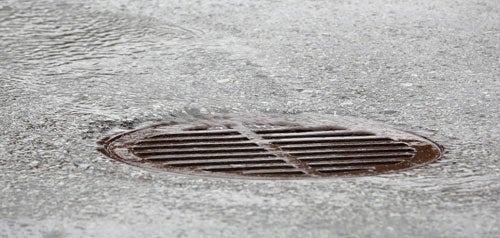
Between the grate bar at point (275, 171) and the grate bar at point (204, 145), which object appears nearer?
the grate bar at point (275, 171)

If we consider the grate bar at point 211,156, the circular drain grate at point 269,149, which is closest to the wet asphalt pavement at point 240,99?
the circular drain grate at point 269,149

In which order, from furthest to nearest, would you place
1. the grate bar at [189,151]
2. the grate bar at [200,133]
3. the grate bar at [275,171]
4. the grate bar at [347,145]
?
the grate bar at [200,133] → the grate bar at [347,145] → the grate bar at [189,151] → the grate bar at [275,171]

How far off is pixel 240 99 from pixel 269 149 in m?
0.82

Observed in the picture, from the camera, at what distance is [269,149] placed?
4.73m

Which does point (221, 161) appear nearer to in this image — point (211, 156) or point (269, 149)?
point (211, 156)

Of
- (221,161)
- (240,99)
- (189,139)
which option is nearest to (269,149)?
(221,161)

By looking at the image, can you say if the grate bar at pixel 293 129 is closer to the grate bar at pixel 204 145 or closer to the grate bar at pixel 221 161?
the grate bar at pixel 204 145

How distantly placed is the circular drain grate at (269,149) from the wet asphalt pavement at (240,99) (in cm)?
12

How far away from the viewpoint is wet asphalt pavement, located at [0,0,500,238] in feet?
12.5

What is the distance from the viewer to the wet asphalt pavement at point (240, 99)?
3.82m

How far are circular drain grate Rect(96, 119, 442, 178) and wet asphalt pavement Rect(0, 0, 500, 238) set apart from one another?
4.7 inches

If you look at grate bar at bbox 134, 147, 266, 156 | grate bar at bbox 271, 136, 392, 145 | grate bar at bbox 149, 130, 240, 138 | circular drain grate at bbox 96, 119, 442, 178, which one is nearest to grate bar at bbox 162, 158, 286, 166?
circular drain grate at bbox 96, 119, 442, 178

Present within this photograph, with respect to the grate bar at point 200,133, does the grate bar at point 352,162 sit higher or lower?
higher

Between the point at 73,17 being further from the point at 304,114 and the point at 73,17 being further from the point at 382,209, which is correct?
the point at 382,209
